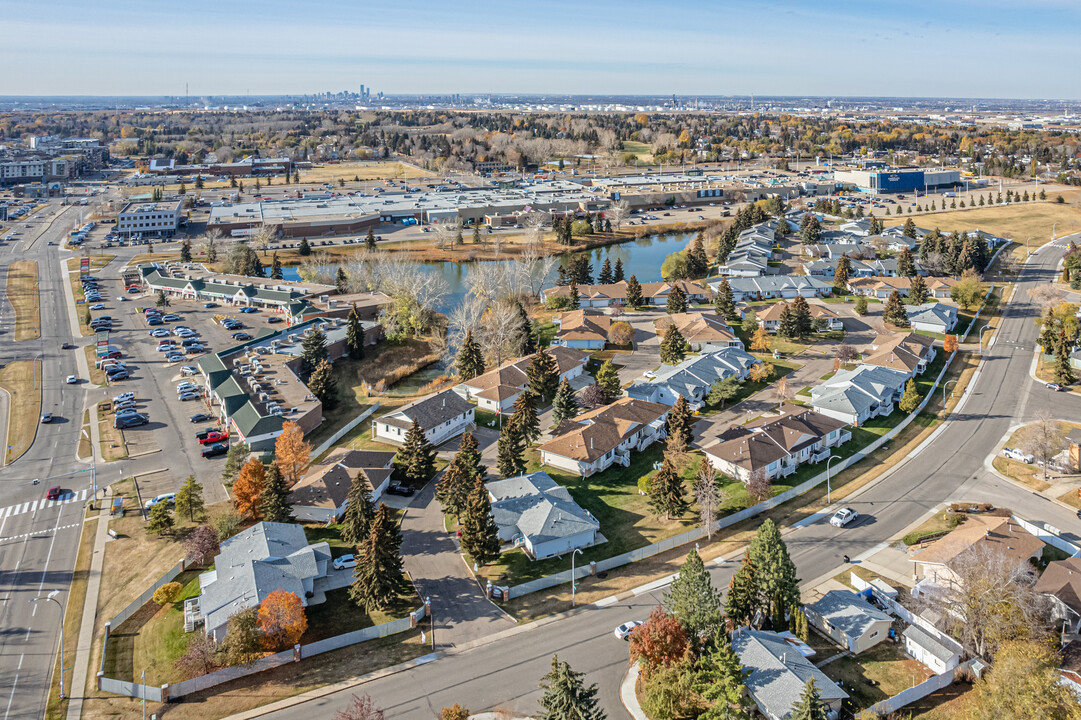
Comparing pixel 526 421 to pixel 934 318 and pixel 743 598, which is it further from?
pixel 934 318

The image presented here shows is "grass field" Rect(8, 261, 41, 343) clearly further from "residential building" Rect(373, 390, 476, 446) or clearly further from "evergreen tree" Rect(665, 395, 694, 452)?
"evergreen tree" Rect(665, 395, 694, 452)

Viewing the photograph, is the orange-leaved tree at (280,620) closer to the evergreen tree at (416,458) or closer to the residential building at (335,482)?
the residential building at (335,482)

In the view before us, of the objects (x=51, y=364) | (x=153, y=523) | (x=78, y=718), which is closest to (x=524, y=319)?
(x=153, y=523)

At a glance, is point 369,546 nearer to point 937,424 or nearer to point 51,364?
point 937,424

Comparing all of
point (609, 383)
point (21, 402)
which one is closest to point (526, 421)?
point (609, 383)

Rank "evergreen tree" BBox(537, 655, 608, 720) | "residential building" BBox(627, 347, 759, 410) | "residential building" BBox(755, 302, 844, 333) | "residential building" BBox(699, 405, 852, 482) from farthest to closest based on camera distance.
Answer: "residential building" BBox(755, 302, 844, 333), "residential building" BBox(627, 347, 759, 410), "residential building" BBox(699, 405, 852, 482), "evergreen tree" BBox(537, 655, 608, 720)

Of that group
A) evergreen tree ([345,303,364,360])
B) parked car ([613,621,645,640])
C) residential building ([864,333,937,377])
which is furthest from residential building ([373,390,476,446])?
residential building ([864,333,937,377])
